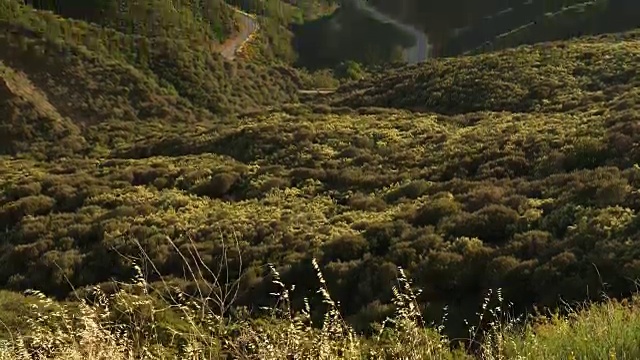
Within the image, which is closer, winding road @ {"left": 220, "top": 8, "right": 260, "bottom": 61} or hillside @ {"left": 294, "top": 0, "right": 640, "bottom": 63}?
hillside @ {"left": 294, "top": 0, "right": 640, "bottom": 63}

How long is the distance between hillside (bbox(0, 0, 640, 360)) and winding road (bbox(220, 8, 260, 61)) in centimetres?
2404

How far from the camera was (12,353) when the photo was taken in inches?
155

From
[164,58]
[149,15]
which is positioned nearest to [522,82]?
[164,58]

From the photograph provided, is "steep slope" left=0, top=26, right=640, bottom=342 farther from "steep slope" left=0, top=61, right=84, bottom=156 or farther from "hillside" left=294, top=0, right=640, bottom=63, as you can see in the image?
"hillside" left=294, top=0, right=640, bottom=63

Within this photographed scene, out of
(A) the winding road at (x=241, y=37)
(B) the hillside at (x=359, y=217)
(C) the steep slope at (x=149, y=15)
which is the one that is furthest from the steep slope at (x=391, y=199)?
(A) the winding road at (x=241, y=37)

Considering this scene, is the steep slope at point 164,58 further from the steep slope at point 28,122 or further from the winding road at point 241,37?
the winding road at point 241,37

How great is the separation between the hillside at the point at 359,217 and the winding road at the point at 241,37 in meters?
24.0

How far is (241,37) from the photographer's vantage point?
71375mm

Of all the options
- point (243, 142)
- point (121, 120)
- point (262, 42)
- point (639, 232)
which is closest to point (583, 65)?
point (243, 142)

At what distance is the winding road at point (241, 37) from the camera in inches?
2603

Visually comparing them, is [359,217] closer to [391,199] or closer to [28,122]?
[391,199]

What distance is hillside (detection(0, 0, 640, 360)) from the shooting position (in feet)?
15.1

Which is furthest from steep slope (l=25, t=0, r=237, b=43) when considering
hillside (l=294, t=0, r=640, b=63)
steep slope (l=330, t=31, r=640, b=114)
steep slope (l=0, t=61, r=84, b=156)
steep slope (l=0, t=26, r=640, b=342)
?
steep slope (l=330, t=31, r=640, b=114)

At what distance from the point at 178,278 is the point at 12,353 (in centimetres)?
773
